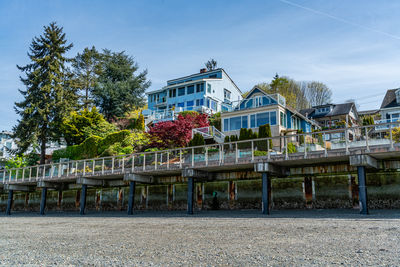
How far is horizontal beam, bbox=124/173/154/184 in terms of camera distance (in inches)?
996

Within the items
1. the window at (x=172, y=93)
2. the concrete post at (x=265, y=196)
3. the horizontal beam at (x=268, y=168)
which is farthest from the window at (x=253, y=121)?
the window at (x=172, y=93)

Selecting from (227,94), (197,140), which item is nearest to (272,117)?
(197,140)

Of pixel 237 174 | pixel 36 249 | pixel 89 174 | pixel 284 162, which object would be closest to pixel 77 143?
pixel 89 174

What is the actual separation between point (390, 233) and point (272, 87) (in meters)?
54.4

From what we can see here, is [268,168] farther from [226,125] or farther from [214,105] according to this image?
[214,105]

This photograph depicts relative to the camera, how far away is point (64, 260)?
8.30 m

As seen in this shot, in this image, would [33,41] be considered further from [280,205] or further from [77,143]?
[280,205]

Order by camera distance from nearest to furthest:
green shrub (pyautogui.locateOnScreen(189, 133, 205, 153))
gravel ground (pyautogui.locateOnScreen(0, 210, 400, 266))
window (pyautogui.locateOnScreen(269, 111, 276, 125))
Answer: gravel ground (pyautogui.locateOnScreen(0, 210, 400, 266))
green shrub (pyautogui.locateOnScreen(189, 133, 205, 153))
window (pyautogui.locateOnScreen(269, 111, 276, 125))

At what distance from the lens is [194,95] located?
2094 inches

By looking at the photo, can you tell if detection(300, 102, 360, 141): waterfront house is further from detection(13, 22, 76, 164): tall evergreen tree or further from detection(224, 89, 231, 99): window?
detection(13, 22, 76, 164): tall evergreen tree

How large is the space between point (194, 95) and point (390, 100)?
2684cm

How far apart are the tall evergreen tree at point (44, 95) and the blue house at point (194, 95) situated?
40.6 ft

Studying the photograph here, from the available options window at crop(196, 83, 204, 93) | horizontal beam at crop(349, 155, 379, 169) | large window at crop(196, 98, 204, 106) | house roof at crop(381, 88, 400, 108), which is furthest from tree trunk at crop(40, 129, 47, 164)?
house roof at crop(381, 88, 400, 108)

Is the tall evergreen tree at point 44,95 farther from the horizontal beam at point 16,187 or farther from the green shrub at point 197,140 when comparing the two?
the green shrub at point 197,140
